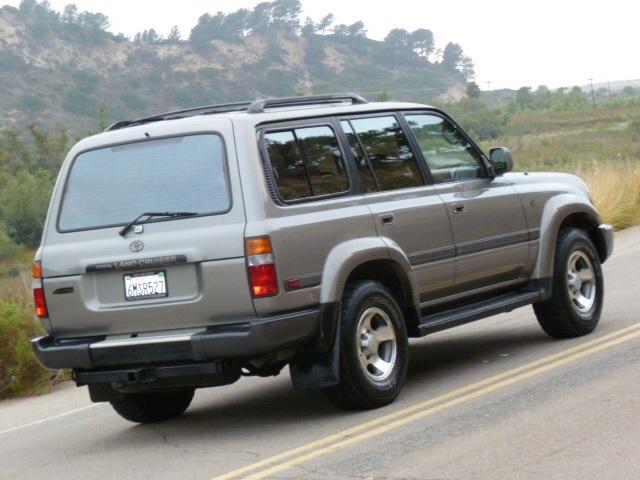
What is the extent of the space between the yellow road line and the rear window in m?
1.48

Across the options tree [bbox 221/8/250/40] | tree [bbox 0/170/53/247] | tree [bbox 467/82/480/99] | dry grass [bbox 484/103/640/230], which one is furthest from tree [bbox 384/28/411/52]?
tree [bbox 0/170/53/247]

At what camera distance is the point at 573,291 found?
981 centimetres

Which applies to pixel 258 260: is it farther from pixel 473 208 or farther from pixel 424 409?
pixel 473 208

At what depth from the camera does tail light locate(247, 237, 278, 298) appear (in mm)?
7188

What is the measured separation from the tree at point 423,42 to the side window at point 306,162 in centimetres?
12968

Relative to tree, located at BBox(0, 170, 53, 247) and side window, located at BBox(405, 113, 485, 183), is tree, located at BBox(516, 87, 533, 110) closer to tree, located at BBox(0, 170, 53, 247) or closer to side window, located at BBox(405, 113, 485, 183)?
tree, located at BBox(0, 170, 53, 247)

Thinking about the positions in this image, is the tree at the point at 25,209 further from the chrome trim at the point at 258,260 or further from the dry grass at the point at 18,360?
the chrome trim at the point at 258,260

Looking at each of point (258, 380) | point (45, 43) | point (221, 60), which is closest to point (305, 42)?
point (221, 60)

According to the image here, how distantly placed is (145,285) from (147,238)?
0.91 ft

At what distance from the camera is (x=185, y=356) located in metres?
7.33

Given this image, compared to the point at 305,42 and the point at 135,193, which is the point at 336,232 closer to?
the point at 135,193

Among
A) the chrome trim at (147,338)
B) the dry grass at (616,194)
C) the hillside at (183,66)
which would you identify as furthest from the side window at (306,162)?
the hillside at (183,66)

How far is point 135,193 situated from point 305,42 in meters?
137

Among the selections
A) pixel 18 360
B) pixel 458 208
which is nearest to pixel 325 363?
pixel 458 208
